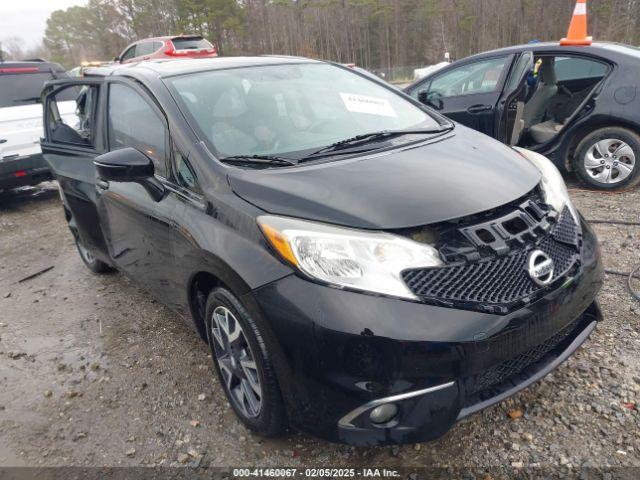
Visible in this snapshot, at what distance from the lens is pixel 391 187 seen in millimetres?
1922

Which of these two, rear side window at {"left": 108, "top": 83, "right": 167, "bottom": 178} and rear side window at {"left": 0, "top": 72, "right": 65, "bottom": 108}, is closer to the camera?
rear side window at {"left": 108, "top": 83, "right": 167, "bottom": 178}

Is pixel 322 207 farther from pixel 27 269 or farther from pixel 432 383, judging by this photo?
pixel 27 269

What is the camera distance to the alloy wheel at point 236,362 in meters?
2.04

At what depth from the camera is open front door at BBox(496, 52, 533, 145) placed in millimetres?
4762

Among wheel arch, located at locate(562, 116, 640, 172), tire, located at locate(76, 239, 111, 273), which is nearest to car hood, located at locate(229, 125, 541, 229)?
tire, located at locate(76, 239, 111, 273)

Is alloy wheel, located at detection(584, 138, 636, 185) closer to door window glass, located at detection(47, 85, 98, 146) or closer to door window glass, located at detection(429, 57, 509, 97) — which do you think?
door window glass, located at detection(429, 57, 509, 97)

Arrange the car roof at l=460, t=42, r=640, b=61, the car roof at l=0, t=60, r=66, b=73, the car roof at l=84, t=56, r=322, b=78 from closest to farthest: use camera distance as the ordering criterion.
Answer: the car roof at l=84, t=56, r=322, b=78 → the car roof at l=460, t=42, r=640, b=61 → the car roof at l=0, t=60, r=66, b=73

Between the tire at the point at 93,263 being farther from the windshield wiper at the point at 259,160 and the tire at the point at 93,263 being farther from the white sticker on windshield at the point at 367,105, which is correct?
the white sticker on windshield at the point at 367,105

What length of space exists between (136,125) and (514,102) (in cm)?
376

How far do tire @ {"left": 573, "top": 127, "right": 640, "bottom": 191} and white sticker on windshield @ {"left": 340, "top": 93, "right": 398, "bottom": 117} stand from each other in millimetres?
2770

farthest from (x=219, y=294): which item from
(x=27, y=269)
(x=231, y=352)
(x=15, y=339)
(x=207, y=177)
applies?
(x=27, y=269)

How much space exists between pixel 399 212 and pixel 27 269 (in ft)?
14.0

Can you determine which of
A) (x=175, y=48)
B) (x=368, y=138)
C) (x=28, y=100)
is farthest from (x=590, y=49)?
(x=175, y=48)

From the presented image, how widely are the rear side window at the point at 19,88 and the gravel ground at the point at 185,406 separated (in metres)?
4.06
